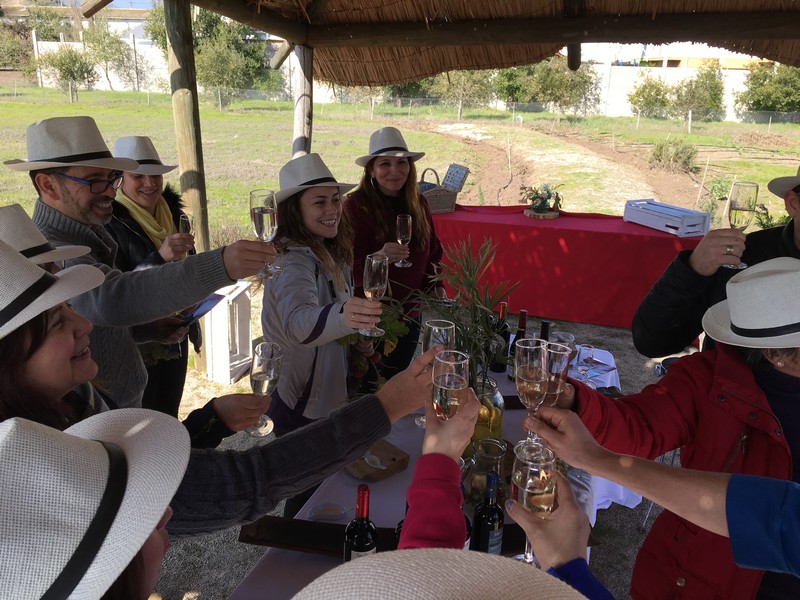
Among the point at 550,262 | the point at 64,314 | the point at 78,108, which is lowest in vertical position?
the point at 550,262

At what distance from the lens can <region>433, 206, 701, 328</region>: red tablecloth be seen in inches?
229

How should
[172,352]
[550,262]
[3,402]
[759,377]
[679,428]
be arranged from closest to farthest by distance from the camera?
[3,402] → [759,377] → [679,428] → [172,352] → [550,262]

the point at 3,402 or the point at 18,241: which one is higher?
the point at 18,241

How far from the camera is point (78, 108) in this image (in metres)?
20.3

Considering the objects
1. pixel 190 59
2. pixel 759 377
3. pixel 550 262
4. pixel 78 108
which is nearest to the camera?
pixel 759 377

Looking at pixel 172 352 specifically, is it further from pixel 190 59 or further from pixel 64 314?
pixel 190 59

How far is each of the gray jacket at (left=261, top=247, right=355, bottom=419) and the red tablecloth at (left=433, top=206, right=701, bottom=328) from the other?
134 inches

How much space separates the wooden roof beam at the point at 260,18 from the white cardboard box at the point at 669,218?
3.91 meters

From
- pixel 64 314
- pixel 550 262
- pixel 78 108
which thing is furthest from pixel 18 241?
pixel 78 108

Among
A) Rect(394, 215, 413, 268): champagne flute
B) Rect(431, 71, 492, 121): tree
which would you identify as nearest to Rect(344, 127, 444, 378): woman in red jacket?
Rect(394, 215, 413, 268): champagne flute

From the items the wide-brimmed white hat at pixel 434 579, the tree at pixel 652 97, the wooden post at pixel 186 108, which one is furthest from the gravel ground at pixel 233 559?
the tree at pixel 652 97

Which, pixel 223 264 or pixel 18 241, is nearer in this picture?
pixel 18 241

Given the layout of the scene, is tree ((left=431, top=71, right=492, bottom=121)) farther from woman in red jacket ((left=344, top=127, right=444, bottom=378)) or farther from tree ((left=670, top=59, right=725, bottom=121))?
woman in red jacket ((left=344, top=127, right=444, bottom=378))

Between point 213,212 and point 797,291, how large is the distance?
11200mm
